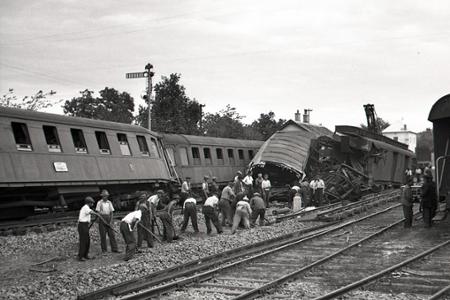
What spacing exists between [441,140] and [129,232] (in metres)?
8.39

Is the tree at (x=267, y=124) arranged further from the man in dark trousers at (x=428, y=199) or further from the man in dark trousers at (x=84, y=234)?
the man in dark trousers at (x=84, y=234)

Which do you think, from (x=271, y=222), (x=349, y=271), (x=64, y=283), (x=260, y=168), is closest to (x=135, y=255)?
(x=64, y=283)

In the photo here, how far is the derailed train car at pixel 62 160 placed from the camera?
48.4 ft

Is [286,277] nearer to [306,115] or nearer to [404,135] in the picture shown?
[306,115]

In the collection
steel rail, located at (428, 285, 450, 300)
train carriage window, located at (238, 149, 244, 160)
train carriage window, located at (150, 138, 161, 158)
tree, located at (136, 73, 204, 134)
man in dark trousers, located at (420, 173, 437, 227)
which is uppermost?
tree, located at (136, 73, 204, 134)

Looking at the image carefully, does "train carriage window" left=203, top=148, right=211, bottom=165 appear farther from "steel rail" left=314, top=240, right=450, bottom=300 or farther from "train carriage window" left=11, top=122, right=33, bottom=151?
"steel rail" left=314, top=240, right=450, bottom=300

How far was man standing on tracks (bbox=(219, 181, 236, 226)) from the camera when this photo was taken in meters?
16.8

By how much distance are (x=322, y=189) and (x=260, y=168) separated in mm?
4528

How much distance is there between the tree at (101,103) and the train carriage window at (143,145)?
3733 centimetres

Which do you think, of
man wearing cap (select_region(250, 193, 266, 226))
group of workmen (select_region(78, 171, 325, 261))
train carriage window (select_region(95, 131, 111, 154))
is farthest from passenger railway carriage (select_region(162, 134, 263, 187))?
man wearing cap (select_region(250, 193, 266, 226))

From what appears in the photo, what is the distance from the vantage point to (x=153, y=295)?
806cm

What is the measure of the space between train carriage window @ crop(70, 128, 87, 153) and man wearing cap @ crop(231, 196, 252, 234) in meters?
5.25

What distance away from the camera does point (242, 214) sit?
16266 mm

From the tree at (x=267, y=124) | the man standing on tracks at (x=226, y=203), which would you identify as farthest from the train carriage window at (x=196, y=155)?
the tree at (x=267, y=124)
